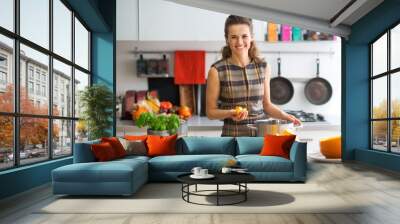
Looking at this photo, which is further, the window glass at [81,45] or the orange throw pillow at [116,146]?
the window glass at [81,45]

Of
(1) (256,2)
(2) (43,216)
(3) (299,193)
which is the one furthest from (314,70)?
(2) (43,216)

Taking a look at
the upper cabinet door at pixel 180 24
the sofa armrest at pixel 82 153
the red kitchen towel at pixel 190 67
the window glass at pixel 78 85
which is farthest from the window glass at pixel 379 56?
the sofa armrest at pixel 82 153

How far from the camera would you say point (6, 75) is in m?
4.64

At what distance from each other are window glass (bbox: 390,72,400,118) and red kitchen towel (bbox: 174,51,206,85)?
377cm

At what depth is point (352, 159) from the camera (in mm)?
8984

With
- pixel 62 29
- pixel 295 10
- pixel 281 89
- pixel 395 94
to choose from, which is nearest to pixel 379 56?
pixel 395 94

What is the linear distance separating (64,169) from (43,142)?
1.41m

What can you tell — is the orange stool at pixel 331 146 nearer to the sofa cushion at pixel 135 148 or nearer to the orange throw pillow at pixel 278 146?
the orange throw pillow at pixel 278 146

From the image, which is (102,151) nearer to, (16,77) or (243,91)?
(16,77)

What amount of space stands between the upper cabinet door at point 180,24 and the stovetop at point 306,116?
1.84m

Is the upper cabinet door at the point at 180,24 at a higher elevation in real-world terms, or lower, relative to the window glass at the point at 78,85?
higher

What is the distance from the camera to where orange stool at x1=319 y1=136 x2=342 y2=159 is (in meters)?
9.27

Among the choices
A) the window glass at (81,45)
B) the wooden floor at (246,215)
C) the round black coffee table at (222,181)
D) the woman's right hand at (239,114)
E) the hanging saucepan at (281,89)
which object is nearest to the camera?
the wooden floor at (246,215)

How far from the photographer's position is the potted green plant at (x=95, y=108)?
7.19 meters
